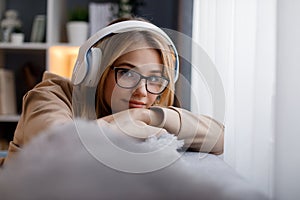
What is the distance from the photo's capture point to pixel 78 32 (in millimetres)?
2484

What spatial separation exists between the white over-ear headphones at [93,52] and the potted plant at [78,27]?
1644 millimetres

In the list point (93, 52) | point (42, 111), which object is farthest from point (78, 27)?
point (42, 111)

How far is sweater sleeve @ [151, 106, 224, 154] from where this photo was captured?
807mm

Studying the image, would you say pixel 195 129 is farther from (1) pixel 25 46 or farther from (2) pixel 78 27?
(1) pixel 25 46

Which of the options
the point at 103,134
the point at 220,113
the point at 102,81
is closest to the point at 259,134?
the point at 220,113

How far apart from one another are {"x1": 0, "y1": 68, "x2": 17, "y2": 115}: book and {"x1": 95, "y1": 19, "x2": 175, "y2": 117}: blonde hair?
176 centimetres

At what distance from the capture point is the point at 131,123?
0.66 meters

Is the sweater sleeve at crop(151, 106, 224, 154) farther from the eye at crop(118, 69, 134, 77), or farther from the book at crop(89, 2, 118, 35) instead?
the book at crop(89, 2, 118, 35)

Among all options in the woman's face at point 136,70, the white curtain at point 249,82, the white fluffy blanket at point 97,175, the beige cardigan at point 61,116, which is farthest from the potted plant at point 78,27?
the white fluffy blanket at point 97,175

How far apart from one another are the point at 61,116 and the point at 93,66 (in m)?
0.23

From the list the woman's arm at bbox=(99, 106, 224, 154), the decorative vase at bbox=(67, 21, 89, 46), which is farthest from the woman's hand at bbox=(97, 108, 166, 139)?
the decorative vase at bbox=(67, 21, 89, 46)

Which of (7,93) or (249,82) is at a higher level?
(249,82)

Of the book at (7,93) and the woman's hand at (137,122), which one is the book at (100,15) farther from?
the woman's hand at (137,122)

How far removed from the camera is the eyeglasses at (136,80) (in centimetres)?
83
